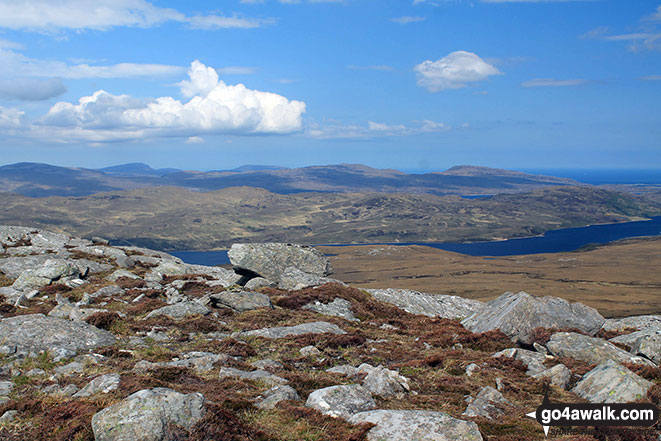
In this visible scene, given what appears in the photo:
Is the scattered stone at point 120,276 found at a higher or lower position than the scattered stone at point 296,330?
lower

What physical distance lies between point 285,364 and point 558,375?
9.70 metres

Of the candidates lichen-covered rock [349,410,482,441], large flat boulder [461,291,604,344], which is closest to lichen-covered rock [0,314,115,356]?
lichen-covered rock [349,410,482,441]

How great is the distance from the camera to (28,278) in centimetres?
2991

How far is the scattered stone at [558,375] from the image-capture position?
1544 cm

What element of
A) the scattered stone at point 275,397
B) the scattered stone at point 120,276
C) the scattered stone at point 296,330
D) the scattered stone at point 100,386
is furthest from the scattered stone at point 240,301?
the scattered stone at point 100,386

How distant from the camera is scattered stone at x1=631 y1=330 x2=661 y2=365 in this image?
19031 millimetres

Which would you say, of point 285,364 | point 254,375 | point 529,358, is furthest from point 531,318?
point 254,375

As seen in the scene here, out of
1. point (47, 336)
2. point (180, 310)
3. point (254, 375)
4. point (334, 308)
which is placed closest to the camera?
point (254, 375)

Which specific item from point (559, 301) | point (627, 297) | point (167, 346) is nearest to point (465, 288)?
point (627, 297)

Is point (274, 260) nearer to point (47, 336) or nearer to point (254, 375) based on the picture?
point (47, 336)

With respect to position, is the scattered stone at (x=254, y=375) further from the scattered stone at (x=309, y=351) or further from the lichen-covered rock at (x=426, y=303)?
the lichen-covered rock at (x=426, y=303)

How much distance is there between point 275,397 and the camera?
1244 centimetres

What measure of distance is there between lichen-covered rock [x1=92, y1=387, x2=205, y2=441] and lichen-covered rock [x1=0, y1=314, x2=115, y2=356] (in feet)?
27.5

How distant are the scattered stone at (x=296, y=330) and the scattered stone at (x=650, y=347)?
13182 millimetres
